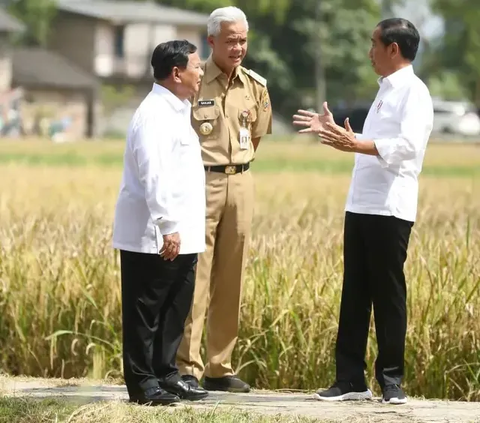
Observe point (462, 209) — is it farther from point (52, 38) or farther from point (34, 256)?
point (52, 38)

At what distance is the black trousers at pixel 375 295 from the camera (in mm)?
7453

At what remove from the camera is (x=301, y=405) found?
24.2 feet

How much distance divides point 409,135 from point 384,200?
36 centimetres

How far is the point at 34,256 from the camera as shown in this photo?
9.67 m

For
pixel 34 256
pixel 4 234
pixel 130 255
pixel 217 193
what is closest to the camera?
pixel 130 255

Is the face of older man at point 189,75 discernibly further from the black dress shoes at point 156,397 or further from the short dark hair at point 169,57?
the black dress shoes at point 156,397

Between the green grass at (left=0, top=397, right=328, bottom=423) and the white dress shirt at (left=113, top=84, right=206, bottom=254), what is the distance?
80cm

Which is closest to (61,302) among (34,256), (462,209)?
(34,256)

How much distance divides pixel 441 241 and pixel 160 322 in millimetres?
3119

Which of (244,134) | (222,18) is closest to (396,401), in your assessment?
(244,134)

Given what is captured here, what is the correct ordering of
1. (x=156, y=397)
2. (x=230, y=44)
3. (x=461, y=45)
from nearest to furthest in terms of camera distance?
(x=156, y=397), (x=230, y=44), (x=461, y=45)

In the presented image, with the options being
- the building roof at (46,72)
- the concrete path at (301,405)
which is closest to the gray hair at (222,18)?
the concrete path at (301,405)

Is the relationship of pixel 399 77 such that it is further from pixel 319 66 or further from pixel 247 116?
pixel 319 66

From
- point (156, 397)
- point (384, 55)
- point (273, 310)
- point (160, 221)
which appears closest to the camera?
point (160, 221)
